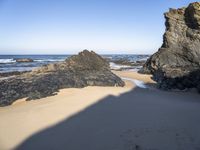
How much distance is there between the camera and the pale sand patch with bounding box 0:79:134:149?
685cm

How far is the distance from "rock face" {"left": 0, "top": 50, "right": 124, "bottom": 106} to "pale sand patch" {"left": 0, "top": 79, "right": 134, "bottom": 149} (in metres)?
0.47

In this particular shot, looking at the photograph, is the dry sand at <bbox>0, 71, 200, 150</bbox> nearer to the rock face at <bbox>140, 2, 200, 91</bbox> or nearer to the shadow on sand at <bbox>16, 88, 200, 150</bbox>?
the shadow on sand at <bbox>16, 88, 200, 150</bbox>

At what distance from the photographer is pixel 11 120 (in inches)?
309

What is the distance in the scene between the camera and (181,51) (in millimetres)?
15734

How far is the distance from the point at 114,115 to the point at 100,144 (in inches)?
76.8

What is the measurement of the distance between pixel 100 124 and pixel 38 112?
2.08 m

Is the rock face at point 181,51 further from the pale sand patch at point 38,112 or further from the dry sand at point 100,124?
the dry sand at point 100,124

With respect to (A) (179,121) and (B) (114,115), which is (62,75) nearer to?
(B) (114,115)

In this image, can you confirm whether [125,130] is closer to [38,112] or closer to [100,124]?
[100,124]

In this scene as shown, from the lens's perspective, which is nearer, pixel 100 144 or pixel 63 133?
pixel 100 144

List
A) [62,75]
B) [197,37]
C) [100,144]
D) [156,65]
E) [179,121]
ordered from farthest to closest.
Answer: [156,65], [197,37], [62,75], [179,121], [100,144]

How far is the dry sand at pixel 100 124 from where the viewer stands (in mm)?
6039

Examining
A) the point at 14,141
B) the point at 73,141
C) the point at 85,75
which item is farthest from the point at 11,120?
the point at 85,75

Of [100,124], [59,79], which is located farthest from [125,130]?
[59,79]
